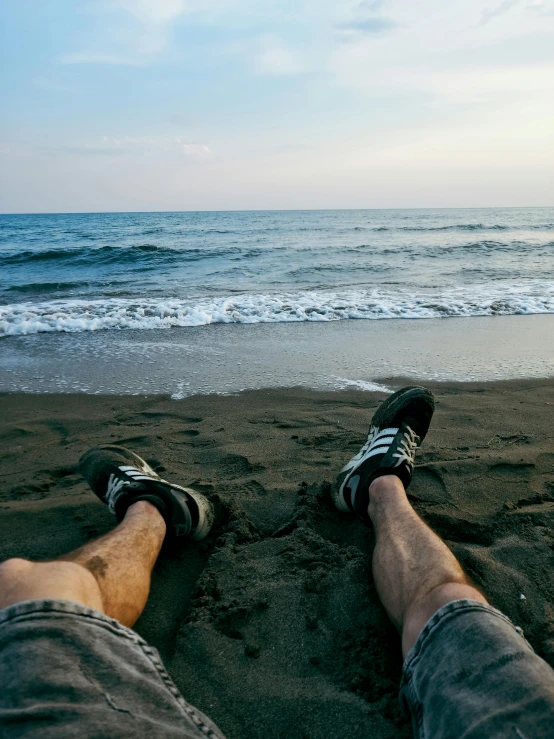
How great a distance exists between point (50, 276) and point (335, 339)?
8.16 metres

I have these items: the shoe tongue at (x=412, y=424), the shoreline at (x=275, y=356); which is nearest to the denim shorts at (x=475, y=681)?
the shoe tongue at (x=412, y=424)

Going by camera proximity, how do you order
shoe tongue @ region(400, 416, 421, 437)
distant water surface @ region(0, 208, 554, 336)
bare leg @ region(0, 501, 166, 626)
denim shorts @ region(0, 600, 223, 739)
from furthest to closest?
1. distant water surface @ region(0, 208, 554, 336)
2. shoe tongue @ region(400, 416, 421, 437)
3. bare leg @ region(0, 501, 166, 626)
4. denim shorts @ region(0, 600, 223, 739)

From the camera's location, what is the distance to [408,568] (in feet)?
4.76

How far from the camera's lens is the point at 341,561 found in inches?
67.9

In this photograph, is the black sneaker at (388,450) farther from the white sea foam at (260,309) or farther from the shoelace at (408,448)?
the white sea foam at (260,309)

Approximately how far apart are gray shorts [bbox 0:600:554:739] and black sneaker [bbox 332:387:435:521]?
31.5 inches

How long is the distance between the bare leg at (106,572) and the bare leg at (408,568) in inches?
28.2

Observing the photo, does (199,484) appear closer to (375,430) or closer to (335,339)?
(375,430)

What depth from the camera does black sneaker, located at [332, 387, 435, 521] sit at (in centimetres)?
194

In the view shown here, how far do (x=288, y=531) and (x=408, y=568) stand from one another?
570 millimetres

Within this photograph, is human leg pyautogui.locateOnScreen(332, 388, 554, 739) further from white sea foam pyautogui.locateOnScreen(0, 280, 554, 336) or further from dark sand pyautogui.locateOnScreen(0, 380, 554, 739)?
white sea foam pyautogui.locateOnScreen(0, 280, 554, 336)

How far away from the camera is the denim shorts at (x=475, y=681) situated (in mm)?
827

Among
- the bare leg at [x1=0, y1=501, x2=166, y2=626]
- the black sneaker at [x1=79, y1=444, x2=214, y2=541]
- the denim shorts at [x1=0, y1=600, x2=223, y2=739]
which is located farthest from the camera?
the black sneaker at [x1=79, y1=444, x2=214, y2=541]

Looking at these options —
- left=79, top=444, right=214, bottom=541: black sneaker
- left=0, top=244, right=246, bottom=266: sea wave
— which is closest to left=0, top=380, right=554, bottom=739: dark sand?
left=79, top=444, right=214, bottom=541: black sneaker
